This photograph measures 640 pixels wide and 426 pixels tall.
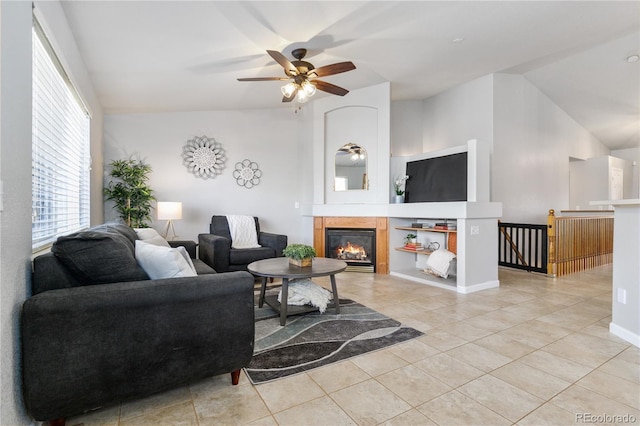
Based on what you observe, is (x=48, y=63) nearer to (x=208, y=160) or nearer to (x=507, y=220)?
(x=208, y=160)

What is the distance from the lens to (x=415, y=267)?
5.03m

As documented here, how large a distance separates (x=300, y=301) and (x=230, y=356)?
1.33m

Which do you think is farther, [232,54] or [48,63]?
[232,54]

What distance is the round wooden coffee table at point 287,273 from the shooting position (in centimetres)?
270

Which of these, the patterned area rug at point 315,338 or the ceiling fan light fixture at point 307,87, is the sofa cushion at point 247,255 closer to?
the patterned area rug at point 315,338

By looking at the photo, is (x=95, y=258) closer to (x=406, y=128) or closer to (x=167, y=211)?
(x=167, y=211)

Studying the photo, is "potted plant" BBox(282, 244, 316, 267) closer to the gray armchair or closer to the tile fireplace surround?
the gray armchair

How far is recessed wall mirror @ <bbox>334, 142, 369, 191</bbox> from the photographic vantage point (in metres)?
5.02

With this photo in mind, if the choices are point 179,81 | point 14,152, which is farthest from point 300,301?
point 179,81

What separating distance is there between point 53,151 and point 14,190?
122 centimetres

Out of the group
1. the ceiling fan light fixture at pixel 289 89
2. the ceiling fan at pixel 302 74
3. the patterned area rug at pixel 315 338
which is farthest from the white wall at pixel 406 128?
the patterned area rug at pixel 315 338

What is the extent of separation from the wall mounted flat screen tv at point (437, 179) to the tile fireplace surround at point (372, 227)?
1.95ft

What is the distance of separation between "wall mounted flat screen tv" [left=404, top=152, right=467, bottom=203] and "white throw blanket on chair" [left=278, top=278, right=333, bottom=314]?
2.39 metres

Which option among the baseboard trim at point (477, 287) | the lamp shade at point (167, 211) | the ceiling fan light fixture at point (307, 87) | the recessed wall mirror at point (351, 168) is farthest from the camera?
the recessed wall mirror at point (351, 168)
